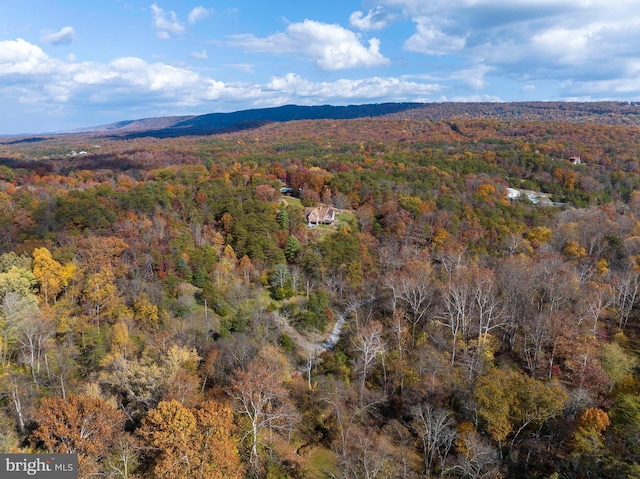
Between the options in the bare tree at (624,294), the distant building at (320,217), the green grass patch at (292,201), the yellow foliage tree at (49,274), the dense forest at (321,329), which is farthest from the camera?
the green grass patch at (292,201)

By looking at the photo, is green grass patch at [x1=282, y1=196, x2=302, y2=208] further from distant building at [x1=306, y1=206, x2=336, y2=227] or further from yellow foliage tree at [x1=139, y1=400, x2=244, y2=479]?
yellow foliage tree at [x1=139, y1=400, x2=244, y2=479]

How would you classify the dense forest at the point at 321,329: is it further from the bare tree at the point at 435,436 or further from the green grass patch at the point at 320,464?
the bare tree at the point at 435,436

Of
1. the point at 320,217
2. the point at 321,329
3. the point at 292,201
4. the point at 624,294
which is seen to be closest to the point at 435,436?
the point at 321,329

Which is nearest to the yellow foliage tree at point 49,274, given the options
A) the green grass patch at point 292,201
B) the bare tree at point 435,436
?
the bare tree at point 435,436

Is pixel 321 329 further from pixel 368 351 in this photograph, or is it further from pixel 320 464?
pixel 320 464

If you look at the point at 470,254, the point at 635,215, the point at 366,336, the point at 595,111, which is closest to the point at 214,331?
the point at 366,336

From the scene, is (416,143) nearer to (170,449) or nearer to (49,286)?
(49,286)

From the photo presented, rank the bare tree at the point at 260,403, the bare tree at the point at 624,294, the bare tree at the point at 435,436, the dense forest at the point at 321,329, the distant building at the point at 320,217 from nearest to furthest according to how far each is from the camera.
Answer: the dense forest at the point at 321,329 < the bare tree at the point at 435,436 < the bare tree at the point at 260,403 < the bare tree at the point at 624,294 < the distant building at the point at 320,217

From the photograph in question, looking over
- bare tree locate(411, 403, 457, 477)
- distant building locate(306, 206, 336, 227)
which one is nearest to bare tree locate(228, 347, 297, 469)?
bare tree locate(411, 403, 457, 477)
